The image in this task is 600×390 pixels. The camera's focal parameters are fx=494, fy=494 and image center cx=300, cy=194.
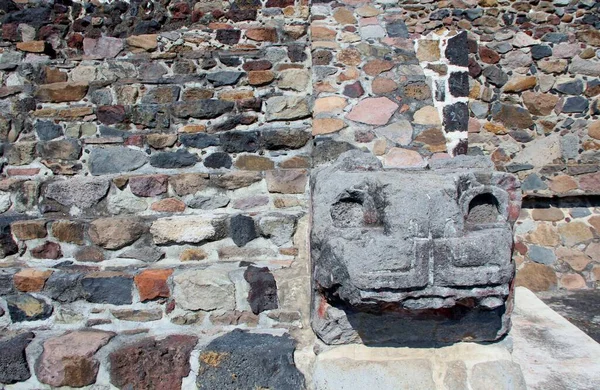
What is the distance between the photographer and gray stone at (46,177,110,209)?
2459 mm

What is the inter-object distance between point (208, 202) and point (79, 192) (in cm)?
63

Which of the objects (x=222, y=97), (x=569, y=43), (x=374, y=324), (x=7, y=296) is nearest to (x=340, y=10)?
(x=222, y=97)

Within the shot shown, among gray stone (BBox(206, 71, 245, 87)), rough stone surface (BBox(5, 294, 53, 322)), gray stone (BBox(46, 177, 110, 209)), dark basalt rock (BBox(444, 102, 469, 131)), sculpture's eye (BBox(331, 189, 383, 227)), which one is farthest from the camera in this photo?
gray stone (BBox(206, 71, 245, 87))

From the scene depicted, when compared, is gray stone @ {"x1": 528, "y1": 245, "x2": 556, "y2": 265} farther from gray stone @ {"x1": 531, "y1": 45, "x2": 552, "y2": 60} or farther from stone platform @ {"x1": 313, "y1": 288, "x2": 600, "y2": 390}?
stone platform @ {"x1": 313, "y1": 288, "x2": 600, "y2": 390}

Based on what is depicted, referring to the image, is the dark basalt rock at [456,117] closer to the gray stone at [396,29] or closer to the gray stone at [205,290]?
the gray stone at [396,29]

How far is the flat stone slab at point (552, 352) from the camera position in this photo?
175 cm

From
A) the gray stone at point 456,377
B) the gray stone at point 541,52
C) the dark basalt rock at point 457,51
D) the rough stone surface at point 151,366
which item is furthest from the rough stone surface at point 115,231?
the gray stone at point 541,52

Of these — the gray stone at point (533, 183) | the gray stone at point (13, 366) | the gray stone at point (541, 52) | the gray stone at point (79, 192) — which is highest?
the gray stone at point (541, 52)

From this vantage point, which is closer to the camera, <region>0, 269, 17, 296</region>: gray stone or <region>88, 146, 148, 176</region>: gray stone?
<region>0, 269, 17, 296</region>: gray stone

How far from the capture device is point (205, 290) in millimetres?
2127

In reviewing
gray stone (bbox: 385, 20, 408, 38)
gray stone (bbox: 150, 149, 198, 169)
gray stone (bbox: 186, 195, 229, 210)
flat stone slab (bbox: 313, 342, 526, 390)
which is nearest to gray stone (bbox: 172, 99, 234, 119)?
gray stone (bbox: 150, 149, 198, 169)

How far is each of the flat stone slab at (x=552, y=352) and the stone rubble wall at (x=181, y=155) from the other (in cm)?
83

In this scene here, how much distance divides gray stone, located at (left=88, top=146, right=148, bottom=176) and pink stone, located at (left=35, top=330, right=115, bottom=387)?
104cm

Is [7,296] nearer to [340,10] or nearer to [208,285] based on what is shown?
[208,285]
